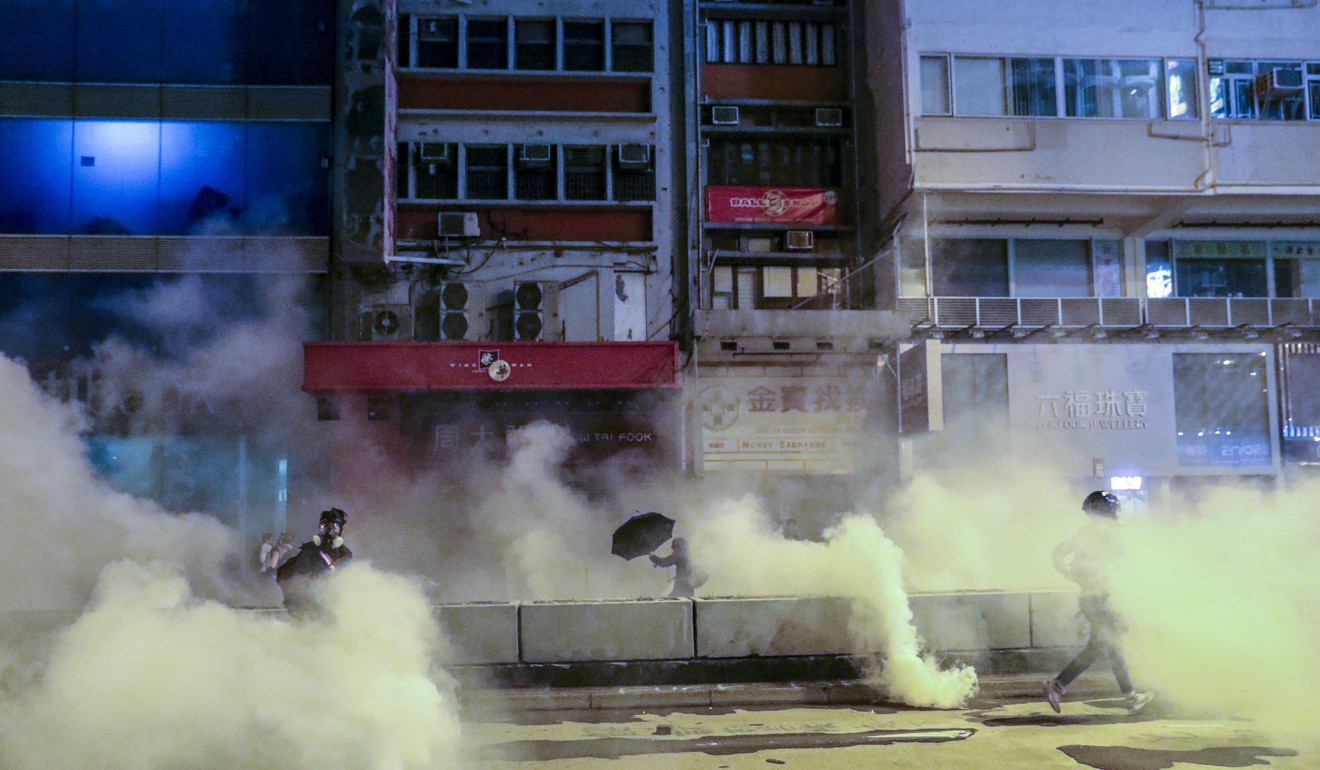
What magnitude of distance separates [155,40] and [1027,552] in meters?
19.2

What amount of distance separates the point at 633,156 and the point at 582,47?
8.78 feet

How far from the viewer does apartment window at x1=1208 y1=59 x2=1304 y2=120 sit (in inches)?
714

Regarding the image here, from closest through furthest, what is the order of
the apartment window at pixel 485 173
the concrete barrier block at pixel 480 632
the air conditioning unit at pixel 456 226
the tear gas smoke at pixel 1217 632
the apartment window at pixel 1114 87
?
1. the tear gas smoke at pixel 1217 632
2. the concrete barrier block at pixel 480 632
3. the apartment window at pixel 1114 87
4. the air conditioning unit at pixel 456 226
5. the apartment window at pixel 485 173

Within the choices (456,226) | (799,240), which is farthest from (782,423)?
(456,226)

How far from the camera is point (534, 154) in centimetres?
1886

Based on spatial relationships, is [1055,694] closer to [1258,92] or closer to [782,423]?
[782,423]

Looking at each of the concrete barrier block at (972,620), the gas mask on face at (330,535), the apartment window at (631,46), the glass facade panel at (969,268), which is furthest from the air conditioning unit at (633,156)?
the gas mask on face at (330,535)

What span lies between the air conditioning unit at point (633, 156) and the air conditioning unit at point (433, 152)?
352 cm

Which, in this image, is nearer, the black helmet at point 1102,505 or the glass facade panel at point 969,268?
the black helmet at point 1102,505

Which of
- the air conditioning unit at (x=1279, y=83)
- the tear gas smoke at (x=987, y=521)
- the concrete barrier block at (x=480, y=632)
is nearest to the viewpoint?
the concrete barrier block at (x=480, y=632)

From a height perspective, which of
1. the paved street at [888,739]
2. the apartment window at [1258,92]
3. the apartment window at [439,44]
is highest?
the apartment window at [439,44]

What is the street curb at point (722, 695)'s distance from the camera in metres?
8.24

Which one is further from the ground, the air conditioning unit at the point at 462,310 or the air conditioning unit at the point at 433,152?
the air conditioning unit at the point at 433,152

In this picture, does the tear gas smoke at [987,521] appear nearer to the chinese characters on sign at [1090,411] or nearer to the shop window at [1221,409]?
the chinese characters on sign at [1090,411]
